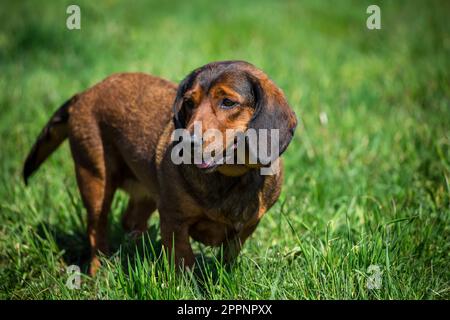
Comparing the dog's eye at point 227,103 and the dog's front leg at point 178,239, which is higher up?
the dog's eye at point 227,103

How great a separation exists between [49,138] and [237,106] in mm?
1893

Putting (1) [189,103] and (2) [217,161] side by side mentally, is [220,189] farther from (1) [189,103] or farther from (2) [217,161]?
(1) [189,103]

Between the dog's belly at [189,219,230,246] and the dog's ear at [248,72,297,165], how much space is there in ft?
1.77

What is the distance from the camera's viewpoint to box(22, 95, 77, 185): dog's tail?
4754mm

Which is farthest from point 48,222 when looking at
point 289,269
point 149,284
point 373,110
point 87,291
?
point 373,110

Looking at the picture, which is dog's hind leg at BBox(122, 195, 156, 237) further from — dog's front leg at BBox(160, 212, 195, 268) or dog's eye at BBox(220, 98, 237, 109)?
dog's eye at BBox(220, 98, 237, 109)

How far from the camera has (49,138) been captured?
15.8 ft

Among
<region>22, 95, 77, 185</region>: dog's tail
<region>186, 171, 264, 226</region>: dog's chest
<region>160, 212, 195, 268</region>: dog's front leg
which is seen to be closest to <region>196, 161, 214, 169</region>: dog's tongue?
<region>186, 171, 264, 226</region>: dog's chest

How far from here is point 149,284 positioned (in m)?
3.46

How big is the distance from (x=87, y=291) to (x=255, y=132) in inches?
57.2

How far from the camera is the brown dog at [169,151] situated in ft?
11.5

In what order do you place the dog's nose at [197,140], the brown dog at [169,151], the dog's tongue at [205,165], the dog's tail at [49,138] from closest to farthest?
the dog's nose at [197,140], the dog's tongue at [205,165], the brown dog at [169,151], the dog's tail at [49,138]

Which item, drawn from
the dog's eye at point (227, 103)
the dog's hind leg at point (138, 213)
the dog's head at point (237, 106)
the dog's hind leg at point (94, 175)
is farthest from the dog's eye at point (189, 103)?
the dog's hind leg at point (138, 213)

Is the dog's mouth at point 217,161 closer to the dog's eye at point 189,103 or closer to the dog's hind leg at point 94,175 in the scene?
the dog's eye at point 189,103
